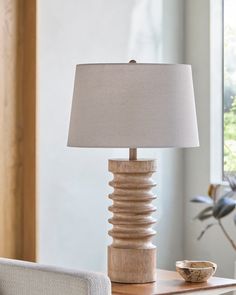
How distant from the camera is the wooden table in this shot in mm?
2828

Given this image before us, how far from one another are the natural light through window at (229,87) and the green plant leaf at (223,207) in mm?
415

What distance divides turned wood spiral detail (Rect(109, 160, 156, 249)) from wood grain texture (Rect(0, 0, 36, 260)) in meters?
0.59

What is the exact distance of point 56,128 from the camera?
3641 millimetres

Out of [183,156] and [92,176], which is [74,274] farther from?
[183,156]

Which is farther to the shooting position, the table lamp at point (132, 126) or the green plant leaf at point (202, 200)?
the green plant leaf at point (202, 200)

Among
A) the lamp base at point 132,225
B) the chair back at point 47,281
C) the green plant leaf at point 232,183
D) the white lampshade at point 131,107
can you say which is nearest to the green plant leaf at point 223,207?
the green plant leaf at point 232,183

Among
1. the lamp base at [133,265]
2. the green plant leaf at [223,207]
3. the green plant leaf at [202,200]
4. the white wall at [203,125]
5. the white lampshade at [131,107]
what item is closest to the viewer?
the white lampshade at [131,107]

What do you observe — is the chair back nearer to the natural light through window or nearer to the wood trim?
the wood trim

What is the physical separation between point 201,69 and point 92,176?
0.90 meters

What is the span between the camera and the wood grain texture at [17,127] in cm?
336

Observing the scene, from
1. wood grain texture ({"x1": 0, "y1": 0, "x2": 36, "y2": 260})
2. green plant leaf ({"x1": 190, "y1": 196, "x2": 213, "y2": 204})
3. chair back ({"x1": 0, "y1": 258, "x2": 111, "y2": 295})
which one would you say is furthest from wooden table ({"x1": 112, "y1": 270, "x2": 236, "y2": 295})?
green plant leaf ({"x1": 190, "y1": 196, "x2": 213, "y2": 204})

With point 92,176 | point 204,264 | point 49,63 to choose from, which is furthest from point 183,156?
point 204,264

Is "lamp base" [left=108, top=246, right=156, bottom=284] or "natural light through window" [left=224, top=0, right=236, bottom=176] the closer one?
"lamp base" [left=108, top=246, right=156, bottom=284]

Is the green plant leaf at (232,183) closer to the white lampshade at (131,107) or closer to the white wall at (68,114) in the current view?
the white wall at (68,114)
